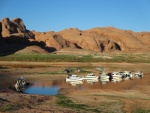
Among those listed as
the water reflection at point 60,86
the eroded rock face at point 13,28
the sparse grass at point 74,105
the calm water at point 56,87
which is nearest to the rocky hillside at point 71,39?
the eroded rock face at point 13,28

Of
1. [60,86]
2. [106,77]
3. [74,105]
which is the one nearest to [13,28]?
[106,77]


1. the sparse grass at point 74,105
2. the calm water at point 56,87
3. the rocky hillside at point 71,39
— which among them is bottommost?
the calm water at point 56,87

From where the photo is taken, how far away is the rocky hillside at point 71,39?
132 metres

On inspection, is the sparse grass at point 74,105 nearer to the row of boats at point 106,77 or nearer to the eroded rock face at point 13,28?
the row of boats at point 106,77

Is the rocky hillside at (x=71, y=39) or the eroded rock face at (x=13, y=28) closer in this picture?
the rocky hillside at (x=71, y=39)

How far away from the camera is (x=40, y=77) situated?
5141 cm

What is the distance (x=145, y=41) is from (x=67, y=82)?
151 m

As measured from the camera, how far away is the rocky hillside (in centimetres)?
13150

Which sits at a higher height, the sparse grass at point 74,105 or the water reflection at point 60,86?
the sparse grass at point 74,105

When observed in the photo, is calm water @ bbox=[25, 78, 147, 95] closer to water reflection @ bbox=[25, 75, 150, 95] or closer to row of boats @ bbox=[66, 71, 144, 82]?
water reflection @ bbox=[25, 75, 150, 95]

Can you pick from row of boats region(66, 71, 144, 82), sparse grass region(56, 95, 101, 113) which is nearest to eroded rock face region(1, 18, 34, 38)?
row of boats region(66, 71, 144, 82)

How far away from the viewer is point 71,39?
165750 mm

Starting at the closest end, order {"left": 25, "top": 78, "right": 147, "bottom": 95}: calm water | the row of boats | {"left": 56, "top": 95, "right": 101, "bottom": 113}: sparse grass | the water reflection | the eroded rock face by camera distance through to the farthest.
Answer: {"left": 56, "top": 95, "right": 101, "bottom": 113}: sparse grass, {"left": 25, "top": 78, "right": 147, "bottom": 95}: calm water, the water reflection, the row of boats, the eroded rock face

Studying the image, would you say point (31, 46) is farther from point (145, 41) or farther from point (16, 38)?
point (145, 41)
